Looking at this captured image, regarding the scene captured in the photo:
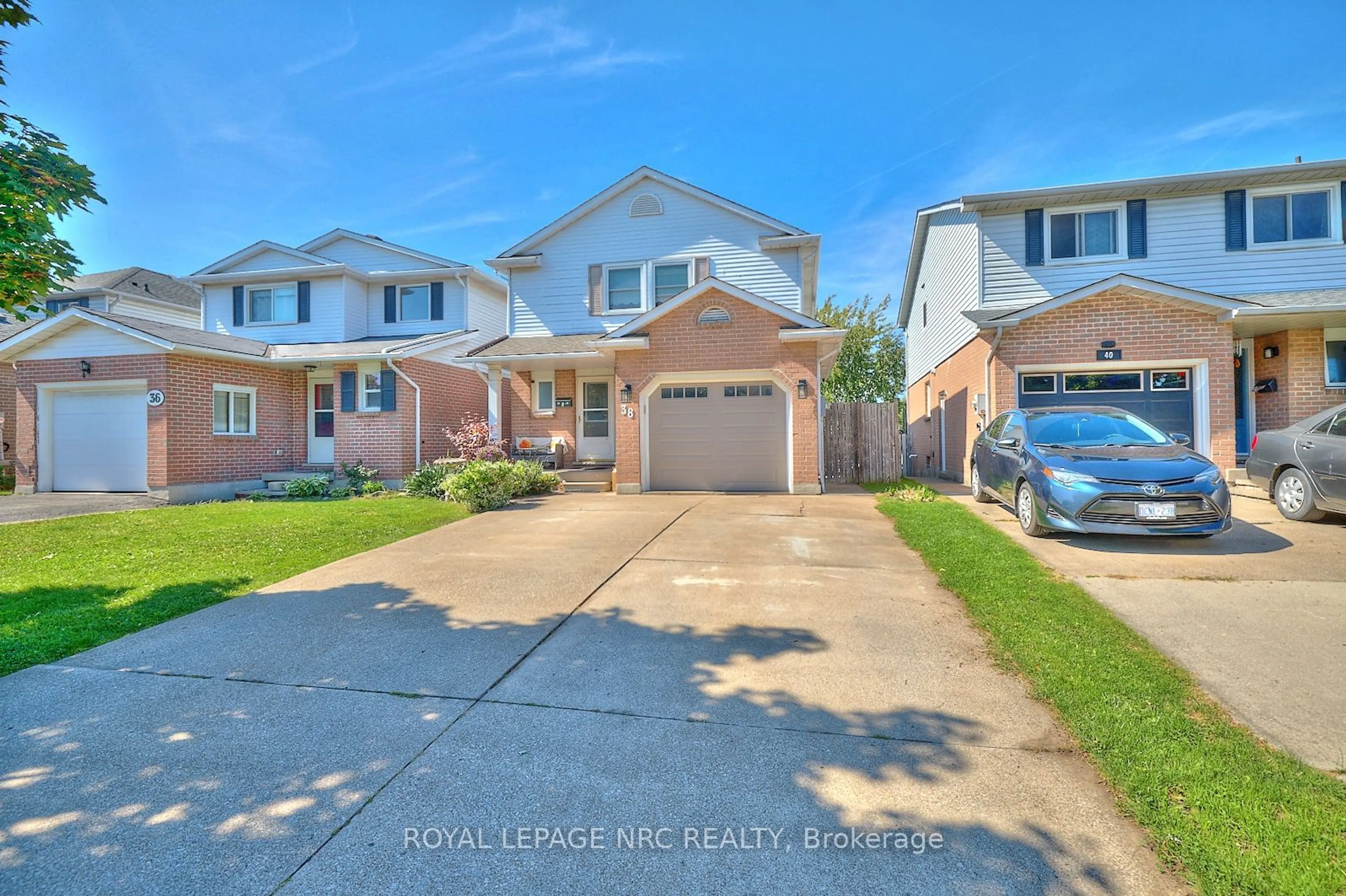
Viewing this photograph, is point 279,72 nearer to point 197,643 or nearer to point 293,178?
point 293,178

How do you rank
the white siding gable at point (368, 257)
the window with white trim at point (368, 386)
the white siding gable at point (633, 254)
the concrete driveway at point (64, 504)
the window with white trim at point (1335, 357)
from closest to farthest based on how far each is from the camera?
the concrete driveway at point (64, 504)
the window with white trim at point (1335, 357)
the window with white trim at point (368, 386)
the white siding gable at point (633, 254)
the white siding gable at point (368, 257)

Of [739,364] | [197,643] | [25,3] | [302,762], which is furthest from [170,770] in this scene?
[739,364]

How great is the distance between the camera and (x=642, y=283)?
1547 cm

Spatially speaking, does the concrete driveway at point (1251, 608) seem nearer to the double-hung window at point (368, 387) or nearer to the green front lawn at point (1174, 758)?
the green front lawn at point (1174, 758)

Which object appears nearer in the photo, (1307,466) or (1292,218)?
(1307,466)

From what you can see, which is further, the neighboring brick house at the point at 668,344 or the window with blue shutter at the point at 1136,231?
the window with blue shutter at the point at 1136,231

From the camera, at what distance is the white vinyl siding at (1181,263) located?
40.3 feet

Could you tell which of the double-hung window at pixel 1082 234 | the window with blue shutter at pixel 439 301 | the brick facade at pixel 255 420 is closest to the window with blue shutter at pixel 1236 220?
the double-hung window at pixel 1082 234

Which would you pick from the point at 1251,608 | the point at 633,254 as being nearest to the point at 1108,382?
the point at 1251,608

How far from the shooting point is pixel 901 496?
10969mm

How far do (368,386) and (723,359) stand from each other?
924 centimetres

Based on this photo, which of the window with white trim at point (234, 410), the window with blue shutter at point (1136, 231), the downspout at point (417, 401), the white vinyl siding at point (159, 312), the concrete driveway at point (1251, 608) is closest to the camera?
the concrete driveway at point (1251, 608)

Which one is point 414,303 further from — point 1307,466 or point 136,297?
point 1307,466

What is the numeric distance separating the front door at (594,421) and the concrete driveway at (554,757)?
9983 mm
